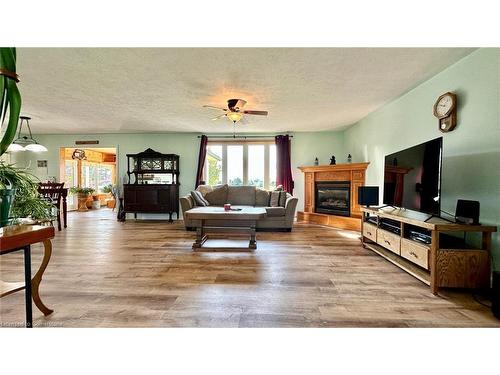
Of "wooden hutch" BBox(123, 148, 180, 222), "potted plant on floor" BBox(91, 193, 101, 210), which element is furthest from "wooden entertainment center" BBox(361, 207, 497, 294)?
"potted plant on floor" BBox(91, 193, 101, 210)

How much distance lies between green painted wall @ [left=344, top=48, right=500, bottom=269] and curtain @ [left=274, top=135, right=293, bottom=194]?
2900 millimetres

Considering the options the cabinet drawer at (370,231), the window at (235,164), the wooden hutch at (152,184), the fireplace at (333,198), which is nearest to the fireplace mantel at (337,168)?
the fireplace at (333,198)

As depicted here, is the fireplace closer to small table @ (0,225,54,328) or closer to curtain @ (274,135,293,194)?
curtain @ (274,135,293,194)

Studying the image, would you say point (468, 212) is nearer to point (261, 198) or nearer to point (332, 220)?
point (332, 220)

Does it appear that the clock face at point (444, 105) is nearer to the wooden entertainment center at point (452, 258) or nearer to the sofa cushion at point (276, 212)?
the wooden entertainment center at point (452, 258)

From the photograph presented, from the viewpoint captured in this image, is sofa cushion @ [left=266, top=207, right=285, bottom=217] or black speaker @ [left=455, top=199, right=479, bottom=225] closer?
black speaker @ [left=455, top=199, right=479, bottom=225]

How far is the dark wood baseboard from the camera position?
458cm

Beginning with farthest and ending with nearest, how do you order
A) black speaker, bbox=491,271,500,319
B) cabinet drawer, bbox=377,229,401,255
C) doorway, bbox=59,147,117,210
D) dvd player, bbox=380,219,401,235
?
doorway, bbox=59,147,117,210, dvd player, bbox=380,219,401,235, cabinet drawer, bbox=377,229,401,255, black speaker, bbox=491,271,500,319

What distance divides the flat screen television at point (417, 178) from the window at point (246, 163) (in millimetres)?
3383

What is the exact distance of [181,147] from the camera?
6242 mm

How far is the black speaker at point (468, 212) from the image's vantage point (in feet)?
6.35

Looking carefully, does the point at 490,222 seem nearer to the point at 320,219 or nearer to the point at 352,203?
the point at 352,203
